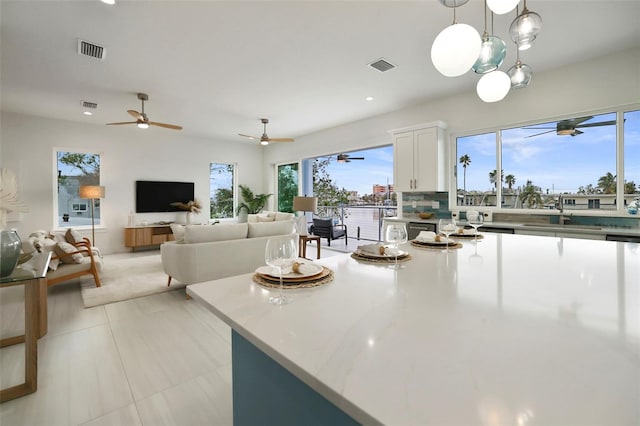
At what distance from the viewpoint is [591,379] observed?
47 centimetres

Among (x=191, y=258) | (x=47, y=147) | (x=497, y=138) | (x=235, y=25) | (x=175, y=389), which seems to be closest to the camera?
(x=175, y=389)

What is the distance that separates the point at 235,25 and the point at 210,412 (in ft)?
10.1

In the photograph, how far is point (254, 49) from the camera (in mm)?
3088

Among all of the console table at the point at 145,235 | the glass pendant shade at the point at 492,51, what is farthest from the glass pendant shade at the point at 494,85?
the console table at the point at 145,235

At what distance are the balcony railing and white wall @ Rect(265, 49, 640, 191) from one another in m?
2.02

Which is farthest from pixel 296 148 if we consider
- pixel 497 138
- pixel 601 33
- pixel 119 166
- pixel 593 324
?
pixel 593 324

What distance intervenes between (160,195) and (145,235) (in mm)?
1033

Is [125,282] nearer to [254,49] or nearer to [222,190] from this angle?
[254,49]

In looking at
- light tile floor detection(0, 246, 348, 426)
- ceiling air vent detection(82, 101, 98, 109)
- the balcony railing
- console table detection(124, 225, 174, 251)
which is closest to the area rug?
light tile floor detection(0, 246, 348, 426)

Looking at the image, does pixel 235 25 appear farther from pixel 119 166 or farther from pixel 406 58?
pixel 119 166

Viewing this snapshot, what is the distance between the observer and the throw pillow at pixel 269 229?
3.79 m

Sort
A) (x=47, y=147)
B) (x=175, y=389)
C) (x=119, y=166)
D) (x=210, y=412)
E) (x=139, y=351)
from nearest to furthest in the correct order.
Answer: (x=210, y=412) < (x=175, y=389) < (x=139, y=351) < (x=47, y=147) < (x=119, y=166)

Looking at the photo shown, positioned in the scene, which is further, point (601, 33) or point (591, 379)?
point (601, 33)

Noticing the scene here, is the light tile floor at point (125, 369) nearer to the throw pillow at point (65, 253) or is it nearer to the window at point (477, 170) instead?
the throw pillow at point (65, 253)
